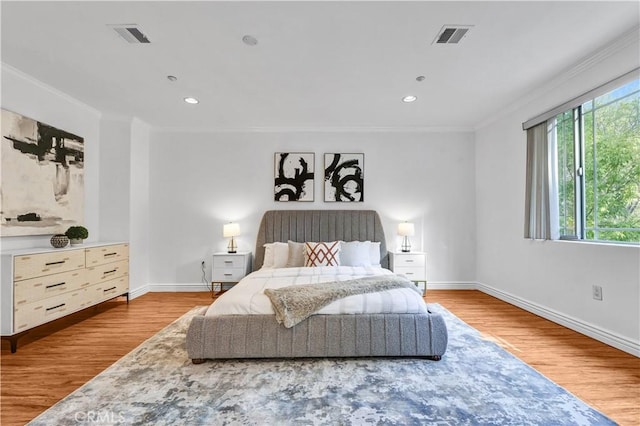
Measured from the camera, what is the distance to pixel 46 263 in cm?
285

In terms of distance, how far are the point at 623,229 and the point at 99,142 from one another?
20.6 ft

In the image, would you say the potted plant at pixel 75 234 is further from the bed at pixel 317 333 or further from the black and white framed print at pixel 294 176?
the black and white framed print at pixel 294 176

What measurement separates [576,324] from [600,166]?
1.58 meters

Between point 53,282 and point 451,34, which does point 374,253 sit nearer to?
point 451,34

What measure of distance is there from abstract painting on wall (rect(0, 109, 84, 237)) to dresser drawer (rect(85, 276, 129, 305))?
81cm

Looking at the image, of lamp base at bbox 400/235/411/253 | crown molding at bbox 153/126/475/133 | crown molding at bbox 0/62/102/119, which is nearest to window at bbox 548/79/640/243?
crown molding at bbox 153/126/475/133

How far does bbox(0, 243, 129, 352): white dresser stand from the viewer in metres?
2.54

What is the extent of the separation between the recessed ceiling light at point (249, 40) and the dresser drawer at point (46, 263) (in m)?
2.76

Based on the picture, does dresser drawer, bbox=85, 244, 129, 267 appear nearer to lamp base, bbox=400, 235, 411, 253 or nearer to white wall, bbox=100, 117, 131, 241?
white wall, bbox=100, 117, 131, 241

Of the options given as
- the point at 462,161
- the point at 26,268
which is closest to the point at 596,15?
the point at 462,161

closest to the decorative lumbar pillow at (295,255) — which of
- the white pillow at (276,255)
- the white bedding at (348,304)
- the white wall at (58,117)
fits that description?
the white pillow at (276,255)

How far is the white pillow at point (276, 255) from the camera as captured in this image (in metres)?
4.06

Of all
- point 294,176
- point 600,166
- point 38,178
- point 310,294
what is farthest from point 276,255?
point 600,166

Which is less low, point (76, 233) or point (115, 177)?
point (115, 177)
